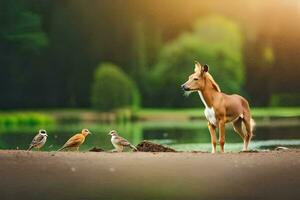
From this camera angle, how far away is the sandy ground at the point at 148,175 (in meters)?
10.2

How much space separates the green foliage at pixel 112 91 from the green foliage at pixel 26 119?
69.0 inches

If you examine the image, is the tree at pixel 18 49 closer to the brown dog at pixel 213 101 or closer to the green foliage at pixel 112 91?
the green foliage at pixel 112 91

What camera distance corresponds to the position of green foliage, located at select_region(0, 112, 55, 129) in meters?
32.2

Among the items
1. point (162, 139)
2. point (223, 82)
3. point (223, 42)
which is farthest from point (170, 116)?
point (162, 139)

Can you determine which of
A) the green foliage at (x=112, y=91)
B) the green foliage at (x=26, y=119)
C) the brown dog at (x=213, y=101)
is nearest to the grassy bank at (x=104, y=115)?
the green foliage at (x=26, y=119)

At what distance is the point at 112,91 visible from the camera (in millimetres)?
35625

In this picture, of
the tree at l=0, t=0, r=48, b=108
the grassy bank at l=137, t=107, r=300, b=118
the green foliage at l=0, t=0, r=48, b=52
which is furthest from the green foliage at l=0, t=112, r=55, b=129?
the green foliage at l=0, t=0, r=48, b=52

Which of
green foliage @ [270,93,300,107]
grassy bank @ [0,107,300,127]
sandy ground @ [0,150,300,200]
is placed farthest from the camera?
green foliage @ [270,93,300,107]

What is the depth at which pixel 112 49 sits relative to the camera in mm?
42531

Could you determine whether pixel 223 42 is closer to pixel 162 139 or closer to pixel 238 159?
pixel 162 139

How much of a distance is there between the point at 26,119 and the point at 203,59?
928 cm

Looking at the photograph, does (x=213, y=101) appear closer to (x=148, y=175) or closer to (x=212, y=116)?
(x=212, y=116)

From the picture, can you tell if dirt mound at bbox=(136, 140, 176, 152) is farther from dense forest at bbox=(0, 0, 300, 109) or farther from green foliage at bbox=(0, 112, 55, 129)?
dense forest at bbox=(0, 0, 300, 109)

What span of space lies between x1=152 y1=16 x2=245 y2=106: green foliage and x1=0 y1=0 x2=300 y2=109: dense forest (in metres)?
0.04
